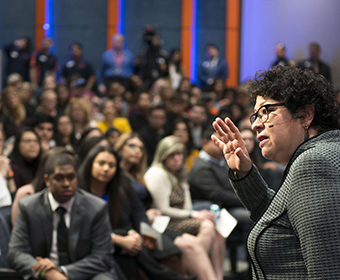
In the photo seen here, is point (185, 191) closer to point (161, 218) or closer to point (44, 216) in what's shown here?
point (161, 218)

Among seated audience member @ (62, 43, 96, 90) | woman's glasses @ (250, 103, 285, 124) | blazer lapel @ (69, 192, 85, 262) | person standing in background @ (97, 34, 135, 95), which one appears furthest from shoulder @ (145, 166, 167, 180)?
person standing in background @ (97, 34, 135, 95)

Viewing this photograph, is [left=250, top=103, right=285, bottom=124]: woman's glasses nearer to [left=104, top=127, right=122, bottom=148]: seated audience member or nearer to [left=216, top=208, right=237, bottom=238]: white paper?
[left=216, top=208, right=237, bottom=238]: white paper

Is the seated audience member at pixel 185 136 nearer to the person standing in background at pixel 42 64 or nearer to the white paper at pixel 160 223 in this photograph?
the white paper at pixel 160 223

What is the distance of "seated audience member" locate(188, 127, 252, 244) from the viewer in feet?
14.8

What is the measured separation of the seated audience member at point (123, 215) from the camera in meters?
3.58

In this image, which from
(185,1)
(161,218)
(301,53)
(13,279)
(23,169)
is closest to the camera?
(13,279)

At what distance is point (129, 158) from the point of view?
14.7 feet

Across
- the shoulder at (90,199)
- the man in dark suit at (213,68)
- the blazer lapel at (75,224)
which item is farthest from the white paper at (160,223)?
the man in dark suit at (213,68)

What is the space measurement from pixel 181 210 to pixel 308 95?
2.95 m

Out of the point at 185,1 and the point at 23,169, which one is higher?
the point at 185,1

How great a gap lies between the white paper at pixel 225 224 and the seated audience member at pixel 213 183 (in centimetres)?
52

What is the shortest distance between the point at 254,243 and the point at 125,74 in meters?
9.50

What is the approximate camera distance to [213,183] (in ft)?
15.2

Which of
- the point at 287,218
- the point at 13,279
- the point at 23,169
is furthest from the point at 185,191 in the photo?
the point at 287,218
